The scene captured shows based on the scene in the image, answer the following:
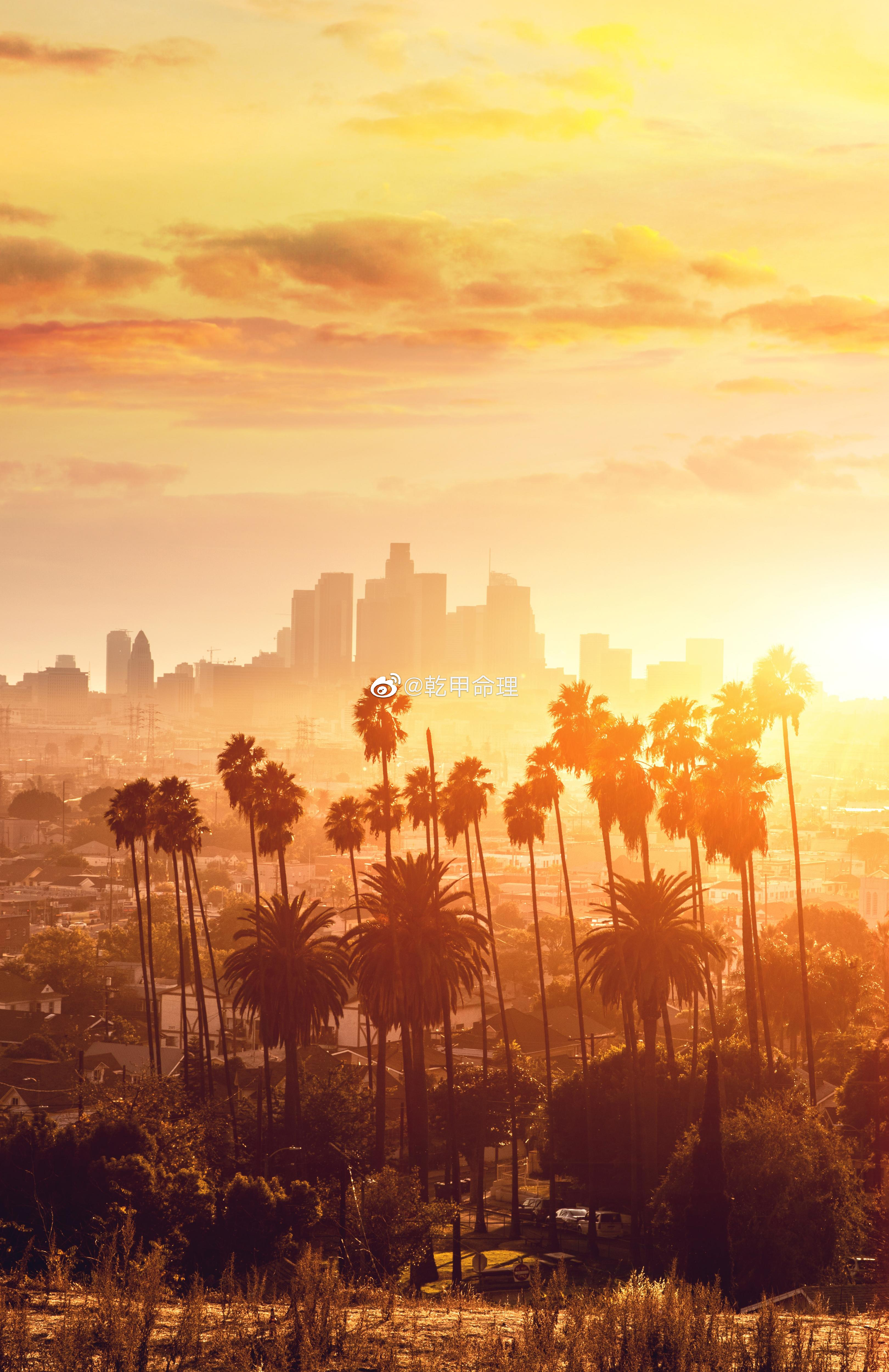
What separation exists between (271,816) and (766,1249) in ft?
75.3

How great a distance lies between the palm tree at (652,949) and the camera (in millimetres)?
35156

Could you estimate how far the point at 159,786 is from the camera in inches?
2025

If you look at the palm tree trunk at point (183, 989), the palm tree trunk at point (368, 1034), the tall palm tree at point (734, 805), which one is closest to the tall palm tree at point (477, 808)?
the palm tree trunk at point (368, 1034)

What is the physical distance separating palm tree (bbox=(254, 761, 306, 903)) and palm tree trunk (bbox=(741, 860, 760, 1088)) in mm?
15526

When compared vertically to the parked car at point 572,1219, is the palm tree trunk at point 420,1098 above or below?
above

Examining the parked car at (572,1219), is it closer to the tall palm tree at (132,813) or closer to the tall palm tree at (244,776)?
the tall palm tree at (244,776)

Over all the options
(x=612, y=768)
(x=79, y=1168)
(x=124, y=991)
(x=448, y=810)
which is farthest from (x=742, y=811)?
(x=124, y=991)

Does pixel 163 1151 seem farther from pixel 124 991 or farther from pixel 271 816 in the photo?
pixel 124 991

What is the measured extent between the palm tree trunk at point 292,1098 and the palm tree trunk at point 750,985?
577 inches

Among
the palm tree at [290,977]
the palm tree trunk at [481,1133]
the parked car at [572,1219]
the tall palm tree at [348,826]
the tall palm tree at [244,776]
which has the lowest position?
the parked car at [572,1219]

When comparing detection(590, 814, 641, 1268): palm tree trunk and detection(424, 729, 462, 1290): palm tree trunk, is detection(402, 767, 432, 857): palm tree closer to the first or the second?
detection(424, 729, 462, 1290): palm tree trunk

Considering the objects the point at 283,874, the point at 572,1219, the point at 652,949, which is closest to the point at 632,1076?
the point at 652,949

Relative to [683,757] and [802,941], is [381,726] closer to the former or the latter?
[683,757]

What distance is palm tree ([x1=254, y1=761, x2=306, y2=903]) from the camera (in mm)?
44656
